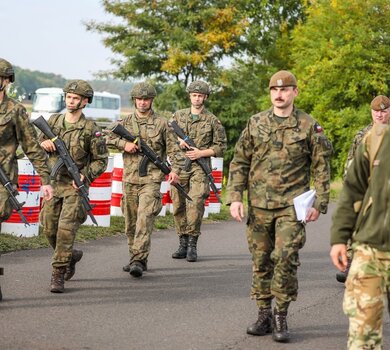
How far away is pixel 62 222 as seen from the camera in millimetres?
9641

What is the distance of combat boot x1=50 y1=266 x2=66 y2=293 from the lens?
9523 mm

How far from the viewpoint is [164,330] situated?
7961 mm

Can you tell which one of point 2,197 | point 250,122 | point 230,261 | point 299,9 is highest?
point 299,9

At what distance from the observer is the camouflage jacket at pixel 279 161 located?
25.8 ft

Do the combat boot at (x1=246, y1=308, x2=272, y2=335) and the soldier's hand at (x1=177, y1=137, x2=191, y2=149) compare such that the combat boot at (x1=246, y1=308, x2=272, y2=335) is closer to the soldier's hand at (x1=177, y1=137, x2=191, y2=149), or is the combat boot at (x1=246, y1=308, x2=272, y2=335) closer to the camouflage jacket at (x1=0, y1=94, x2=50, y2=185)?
the camouflage jacket at (x1=0, y1=94, x2=50, y2=185)

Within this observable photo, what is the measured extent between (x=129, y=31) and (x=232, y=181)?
36232 mm

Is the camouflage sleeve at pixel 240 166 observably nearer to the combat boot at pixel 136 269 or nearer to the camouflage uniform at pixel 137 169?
the combat boot at pixel 136 269

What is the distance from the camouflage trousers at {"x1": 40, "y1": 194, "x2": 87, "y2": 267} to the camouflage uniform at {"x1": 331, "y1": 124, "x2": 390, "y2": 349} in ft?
15.2

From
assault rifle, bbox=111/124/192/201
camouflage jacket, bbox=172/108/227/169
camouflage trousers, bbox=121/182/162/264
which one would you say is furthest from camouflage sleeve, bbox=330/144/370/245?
camouflage jacket, bbox=172/108/227/169

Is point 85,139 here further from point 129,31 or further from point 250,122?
point 129,31

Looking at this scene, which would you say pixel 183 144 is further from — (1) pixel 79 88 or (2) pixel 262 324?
(2) pixel 262 324

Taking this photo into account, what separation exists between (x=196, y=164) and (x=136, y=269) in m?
2.64

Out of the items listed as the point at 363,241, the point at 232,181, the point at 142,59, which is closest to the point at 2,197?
the point at 232,181

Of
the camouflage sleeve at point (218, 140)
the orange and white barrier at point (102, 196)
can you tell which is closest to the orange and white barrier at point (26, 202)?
the orange and white barrier at point (102, 196)
